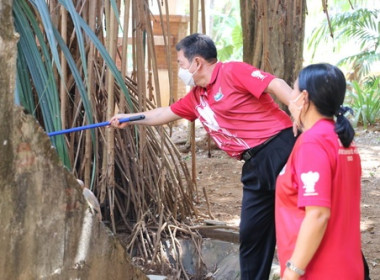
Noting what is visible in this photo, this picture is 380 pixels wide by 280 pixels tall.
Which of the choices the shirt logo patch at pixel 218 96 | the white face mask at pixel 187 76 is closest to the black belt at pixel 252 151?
the shirt logo patch at pixel 218 96

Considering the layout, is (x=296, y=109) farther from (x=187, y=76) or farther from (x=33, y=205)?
(x=187, y=76)

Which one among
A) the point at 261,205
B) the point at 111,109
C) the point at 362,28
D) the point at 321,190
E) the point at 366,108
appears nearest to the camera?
the point at 321,190

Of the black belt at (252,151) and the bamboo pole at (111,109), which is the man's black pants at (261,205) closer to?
the black belt at (252,151)

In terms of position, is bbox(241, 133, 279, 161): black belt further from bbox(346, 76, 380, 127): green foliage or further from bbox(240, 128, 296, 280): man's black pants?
bbox(346, 76, 380, 127): green foliage

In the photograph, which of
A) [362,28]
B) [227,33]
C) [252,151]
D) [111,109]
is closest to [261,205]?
[252,151]

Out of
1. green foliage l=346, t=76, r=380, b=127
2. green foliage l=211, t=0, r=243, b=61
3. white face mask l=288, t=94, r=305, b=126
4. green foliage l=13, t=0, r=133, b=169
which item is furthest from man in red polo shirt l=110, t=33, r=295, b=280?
green foliage l=211, t=0, r=243, b=61

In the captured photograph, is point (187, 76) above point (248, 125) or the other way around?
above

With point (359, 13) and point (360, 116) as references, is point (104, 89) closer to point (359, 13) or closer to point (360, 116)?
point (360, 116)

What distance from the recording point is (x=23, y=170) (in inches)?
86.2

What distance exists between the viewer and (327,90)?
88.9 inches

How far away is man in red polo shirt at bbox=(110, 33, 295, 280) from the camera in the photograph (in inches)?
129

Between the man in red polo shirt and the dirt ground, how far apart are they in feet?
3.92

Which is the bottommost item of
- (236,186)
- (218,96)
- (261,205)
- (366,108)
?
(236,186)

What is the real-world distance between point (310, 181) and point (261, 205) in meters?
1.23
